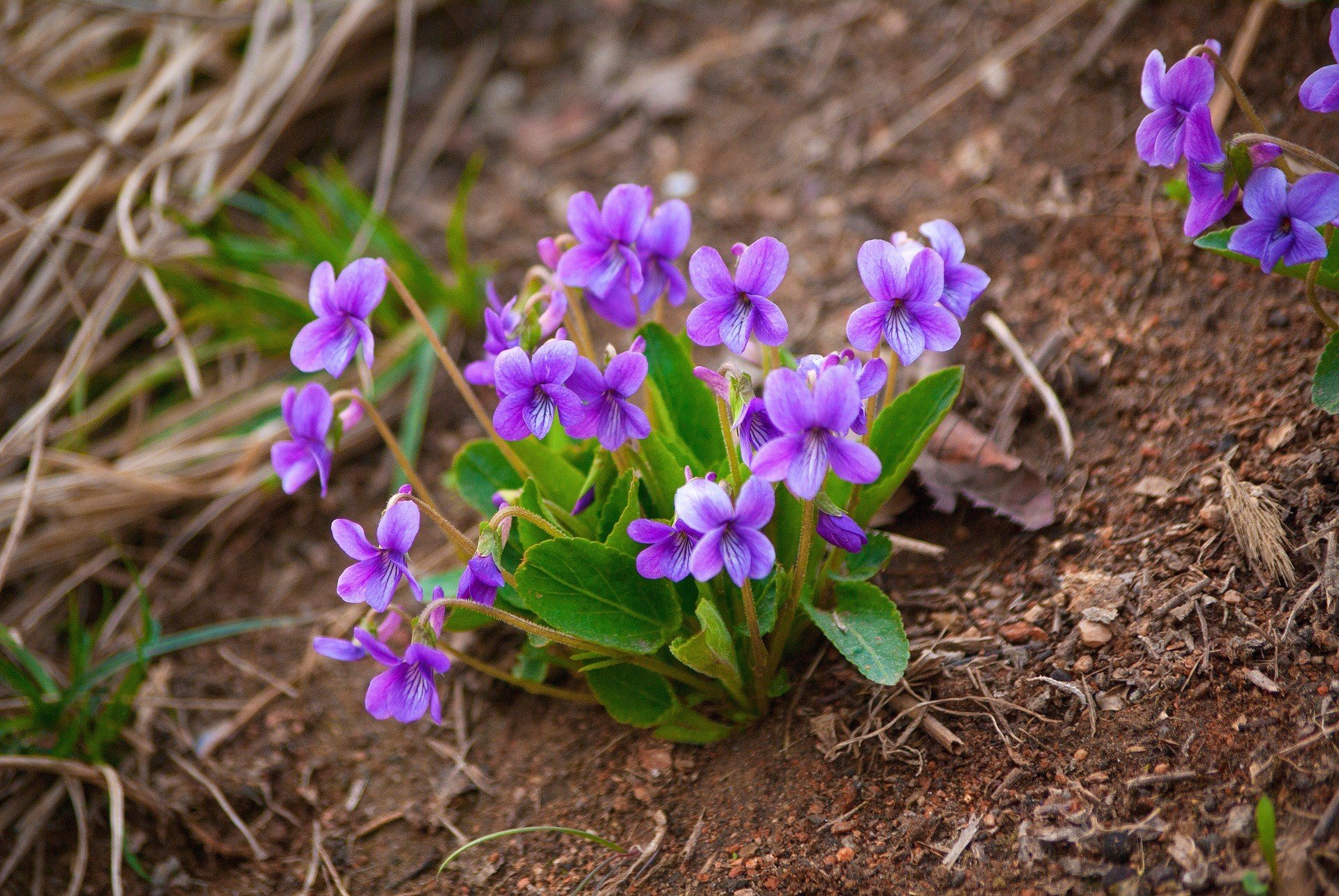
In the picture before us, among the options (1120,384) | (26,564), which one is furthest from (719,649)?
(26,564)

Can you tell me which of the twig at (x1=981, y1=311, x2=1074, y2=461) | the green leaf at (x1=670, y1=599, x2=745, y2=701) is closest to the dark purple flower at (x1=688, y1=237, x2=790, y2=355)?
the green leaf at (x1=670, y1=599, x2=745, y2=701)

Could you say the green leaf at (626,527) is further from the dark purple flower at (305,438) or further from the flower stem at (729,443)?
the dark purple flower at (305,438)

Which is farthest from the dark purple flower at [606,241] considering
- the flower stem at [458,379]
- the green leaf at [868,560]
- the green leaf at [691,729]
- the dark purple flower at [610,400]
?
the green leaf at [691,729]

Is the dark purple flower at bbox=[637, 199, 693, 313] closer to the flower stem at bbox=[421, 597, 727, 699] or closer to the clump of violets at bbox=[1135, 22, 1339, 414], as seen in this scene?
the flower stem at bbox=[421, 597, 727, 699]

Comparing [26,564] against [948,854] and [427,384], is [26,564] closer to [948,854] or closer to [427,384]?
[427,384]

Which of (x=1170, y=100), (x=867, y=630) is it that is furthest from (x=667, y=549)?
(x=1170, y=100)
